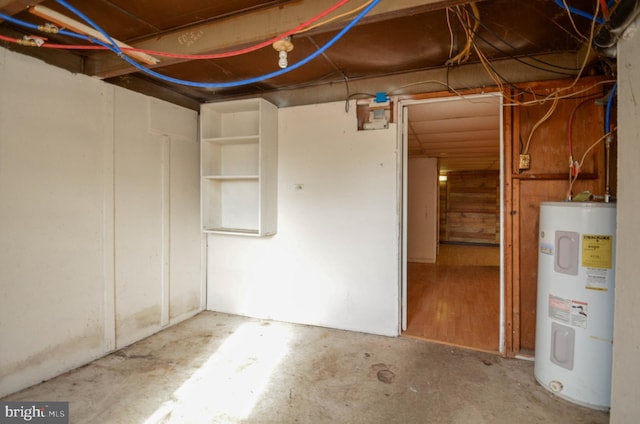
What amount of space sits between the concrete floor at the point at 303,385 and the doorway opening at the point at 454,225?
435mm

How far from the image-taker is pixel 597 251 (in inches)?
66.1

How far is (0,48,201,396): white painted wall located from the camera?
1.80 meters

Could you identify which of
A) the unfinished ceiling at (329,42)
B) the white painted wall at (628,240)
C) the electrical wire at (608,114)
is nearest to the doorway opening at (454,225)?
the unfinished ceiling at (329,42)

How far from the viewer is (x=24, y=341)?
1852 millimetres

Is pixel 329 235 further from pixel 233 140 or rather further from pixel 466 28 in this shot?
pixel 466 28

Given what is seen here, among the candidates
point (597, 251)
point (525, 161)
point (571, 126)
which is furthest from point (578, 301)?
point (571, 126)

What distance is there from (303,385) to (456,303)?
2237mm

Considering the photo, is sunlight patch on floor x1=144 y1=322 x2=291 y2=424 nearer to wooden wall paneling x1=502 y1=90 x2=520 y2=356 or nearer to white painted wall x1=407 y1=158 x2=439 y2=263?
wooden wall paneling x1=502 y1=90 x2=520 y2=356

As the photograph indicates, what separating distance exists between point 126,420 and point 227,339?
98 cm

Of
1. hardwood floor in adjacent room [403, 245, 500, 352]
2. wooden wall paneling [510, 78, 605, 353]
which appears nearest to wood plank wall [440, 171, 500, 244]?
hardwood floor in adjacent room [403, 245, 500, 352]

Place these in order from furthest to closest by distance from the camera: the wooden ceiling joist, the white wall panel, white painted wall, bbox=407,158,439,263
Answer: white painted wall, bbox=407,158,439,263 < the white wall panel < the wooden ceiling joist

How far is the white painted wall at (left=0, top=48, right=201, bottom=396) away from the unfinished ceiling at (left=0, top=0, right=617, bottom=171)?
0.96 feet

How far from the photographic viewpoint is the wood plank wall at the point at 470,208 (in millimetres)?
8398

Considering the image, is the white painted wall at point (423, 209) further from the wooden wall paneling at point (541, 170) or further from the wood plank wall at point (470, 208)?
the wooden wall paneling at point (541, 170)
